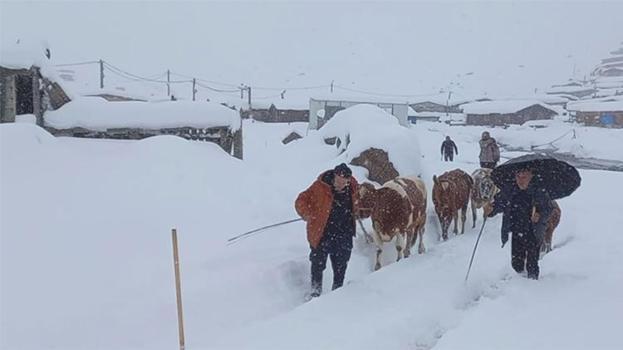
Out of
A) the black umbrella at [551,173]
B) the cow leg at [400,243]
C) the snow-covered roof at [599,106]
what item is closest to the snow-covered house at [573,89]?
the snow-covered roof at [599,106]

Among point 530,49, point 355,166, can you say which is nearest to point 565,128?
point 355,166

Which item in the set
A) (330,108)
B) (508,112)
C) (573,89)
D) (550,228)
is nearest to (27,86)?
(550,228)

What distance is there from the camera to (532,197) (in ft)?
19.7

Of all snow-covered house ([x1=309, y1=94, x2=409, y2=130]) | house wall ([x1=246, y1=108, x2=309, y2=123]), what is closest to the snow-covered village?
snow-covered house ([x1=309, y1=94, x2=409, y2=130])

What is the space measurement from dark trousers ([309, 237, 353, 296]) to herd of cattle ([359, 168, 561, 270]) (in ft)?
3.82

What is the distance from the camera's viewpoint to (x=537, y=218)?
596 centimetres

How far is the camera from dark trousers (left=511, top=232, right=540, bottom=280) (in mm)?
6023

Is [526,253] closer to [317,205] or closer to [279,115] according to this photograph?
[317,205]

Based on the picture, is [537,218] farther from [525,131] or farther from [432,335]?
[525,131]

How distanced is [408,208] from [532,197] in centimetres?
190

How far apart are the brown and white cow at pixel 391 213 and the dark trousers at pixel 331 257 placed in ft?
3.76

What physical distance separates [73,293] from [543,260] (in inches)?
229

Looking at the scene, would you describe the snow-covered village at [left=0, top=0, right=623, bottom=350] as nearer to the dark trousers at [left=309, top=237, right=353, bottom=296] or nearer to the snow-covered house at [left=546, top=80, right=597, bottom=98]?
the dark trousers at [left=309, top=237, right=353, bottom=296]

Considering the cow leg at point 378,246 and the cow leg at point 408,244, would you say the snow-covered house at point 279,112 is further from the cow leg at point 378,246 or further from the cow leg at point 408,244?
the cow leg at point 378,246
